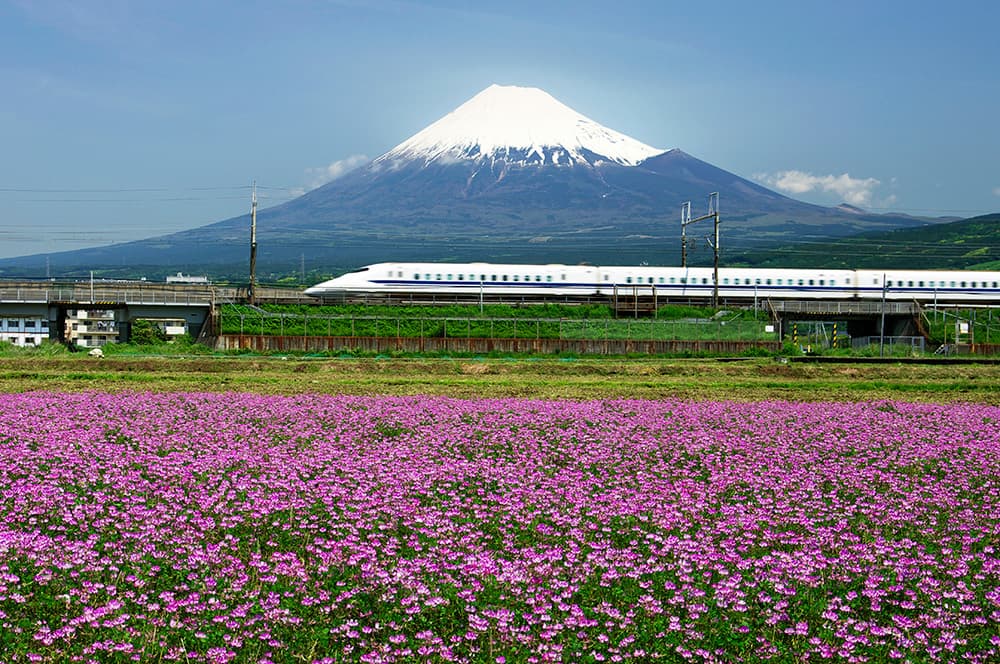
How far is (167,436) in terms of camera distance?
626 inches

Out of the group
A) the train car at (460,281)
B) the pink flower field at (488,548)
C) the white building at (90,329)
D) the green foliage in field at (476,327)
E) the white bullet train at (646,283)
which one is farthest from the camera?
the white building at (90,329)

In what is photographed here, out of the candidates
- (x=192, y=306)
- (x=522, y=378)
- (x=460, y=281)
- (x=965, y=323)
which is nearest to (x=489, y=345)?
(x=522, y=378)

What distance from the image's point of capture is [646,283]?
73.6 metres

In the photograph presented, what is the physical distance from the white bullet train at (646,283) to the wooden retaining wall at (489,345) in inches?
691

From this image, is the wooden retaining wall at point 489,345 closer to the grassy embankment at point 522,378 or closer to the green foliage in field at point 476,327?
the green foliage in field at point 476,327

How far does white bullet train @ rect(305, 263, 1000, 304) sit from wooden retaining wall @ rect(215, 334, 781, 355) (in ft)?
57.6

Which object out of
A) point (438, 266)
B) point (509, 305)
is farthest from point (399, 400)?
point (438, 266)

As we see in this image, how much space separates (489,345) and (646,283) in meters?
→ 24.6

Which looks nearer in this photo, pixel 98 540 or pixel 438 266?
pixel 98 540

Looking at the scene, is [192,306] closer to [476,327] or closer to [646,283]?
[476,327]

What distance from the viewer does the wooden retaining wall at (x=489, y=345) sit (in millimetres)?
51406

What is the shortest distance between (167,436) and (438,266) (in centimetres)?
5560

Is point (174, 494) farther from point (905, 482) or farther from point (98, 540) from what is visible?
point (905, 482)

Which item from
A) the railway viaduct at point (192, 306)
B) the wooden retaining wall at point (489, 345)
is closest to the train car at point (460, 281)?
the railway viaduct at point (192, 306)
